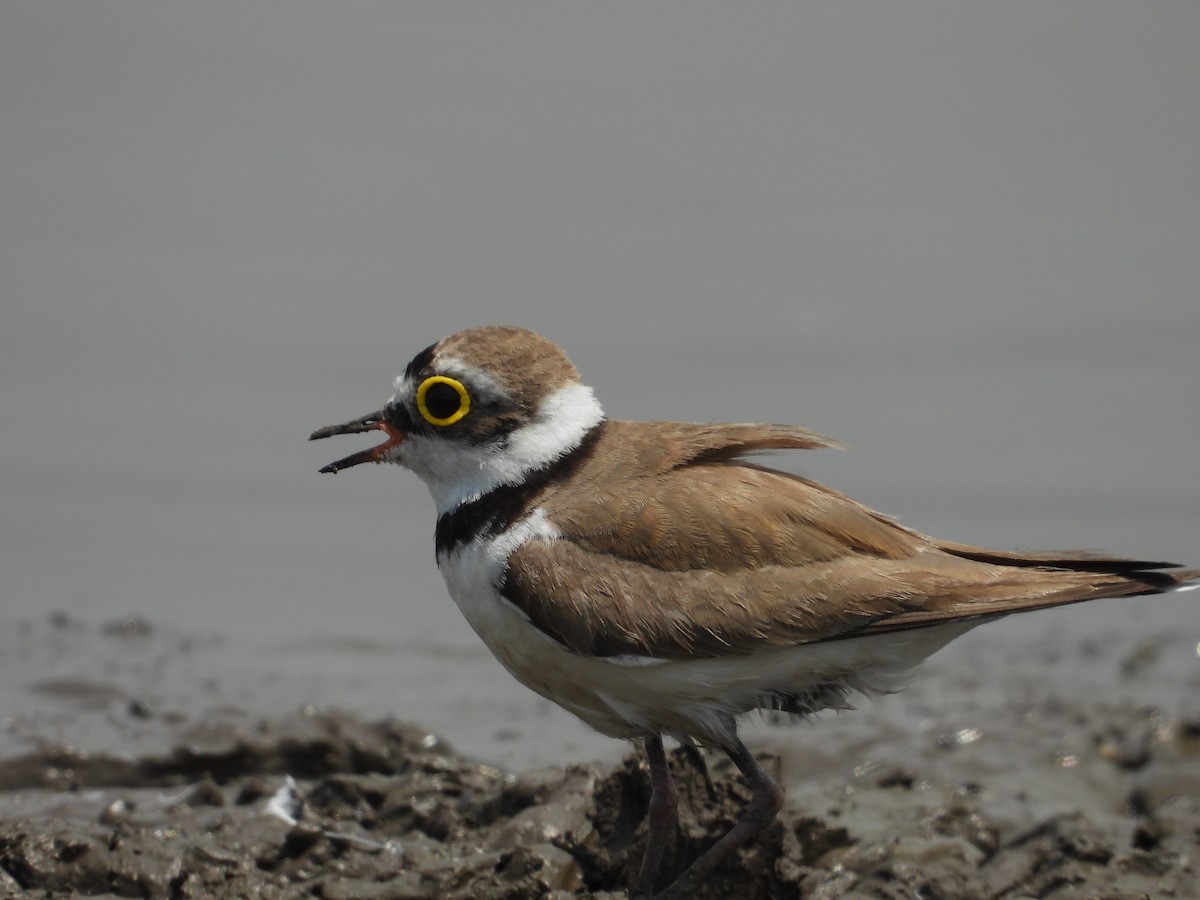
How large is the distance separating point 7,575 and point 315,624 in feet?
7.18

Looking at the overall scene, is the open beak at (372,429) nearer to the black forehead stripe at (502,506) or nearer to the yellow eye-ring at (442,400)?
the yellow eye-ring at (442,400)

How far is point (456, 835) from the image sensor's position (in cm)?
636

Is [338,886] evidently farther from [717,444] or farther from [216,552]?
[216,552]

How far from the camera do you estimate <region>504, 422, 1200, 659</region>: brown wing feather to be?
203 inches

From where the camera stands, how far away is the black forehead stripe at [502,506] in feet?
18.0

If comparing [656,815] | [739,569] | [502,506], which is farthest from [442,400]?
[656,815]

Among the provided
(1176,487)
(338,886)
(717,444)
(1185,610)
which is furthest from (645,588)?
(1176,487)

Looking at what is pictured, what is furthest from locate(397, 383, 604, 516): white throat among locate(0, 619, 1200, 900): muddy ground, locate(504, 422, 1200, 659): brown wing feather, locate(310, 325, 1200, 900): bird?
locate(0, 619, 1200, 900): muddy ground

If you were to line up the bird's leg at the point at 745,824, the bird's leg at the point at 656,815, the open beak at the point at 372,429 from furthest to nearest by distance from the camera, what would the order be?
the open beak at the point at 372,429, the bird's leg at the point at 656,815, the bird's leg at the point at 745,824

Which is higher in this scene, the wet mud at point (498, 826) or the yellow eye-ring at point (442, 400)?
the yellow eye-ring at point (442, 400)

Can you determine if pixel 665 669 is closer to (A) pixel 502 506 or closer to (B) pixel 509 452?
(A) pixel 502 506

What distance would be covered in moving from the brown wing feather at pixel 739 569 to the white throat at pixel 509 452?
0.17 meters

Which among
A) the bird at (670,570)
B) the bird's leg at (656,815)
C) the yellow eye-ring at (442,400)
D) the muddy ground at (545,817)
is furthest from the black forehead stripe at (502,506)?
the muddy ground at (545,817)

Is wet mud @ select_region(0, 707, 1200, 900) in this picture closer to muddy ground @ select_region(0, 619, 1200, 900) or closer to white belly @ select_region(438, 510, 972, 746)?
muddy ground @ select_region(0, 619, 1200, 900)
